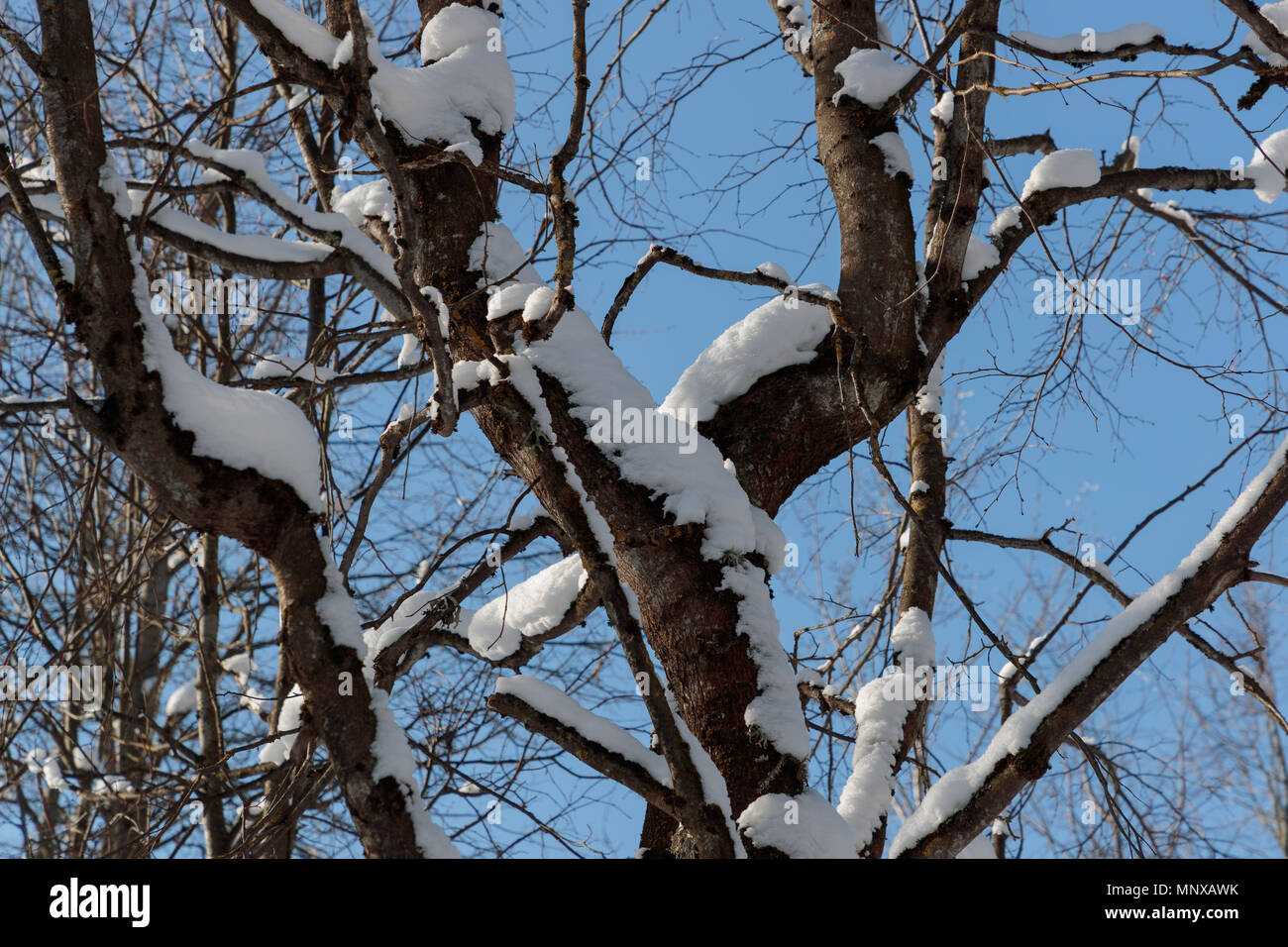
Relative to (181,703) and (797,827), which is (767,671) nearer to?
(797,827)

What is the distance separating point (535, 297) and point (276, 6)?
101 centimetres

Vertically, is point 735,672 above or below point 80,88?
below

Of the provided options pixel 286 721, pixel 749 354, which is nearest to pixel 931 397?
pixel 749 354

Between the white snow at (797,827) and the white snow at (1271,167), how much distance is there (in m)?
2.22

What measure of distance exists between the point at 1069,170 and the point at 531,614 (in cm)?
208

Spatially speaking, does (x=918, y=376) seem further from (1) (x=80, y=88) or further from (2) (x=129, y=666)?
(2) (x=129, y=666)

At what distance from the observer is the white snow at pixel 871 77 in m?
3.18

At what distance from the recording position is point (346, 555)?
9.27ft

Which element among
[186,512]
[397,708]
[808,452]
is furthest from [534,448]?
[397,708]

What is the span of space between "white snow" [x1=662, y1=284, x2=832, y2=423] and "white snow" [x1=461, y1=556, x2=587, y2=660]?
1.95ft

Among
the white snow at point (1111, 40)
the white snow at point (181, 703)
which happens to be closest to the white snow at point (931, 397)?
the white snow at point (1111, 40)

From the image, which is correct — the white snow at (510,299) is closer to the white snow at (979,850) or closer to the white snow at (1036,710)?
the white snow at (1036,710)

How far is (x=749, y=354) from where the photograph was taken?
292 cm
